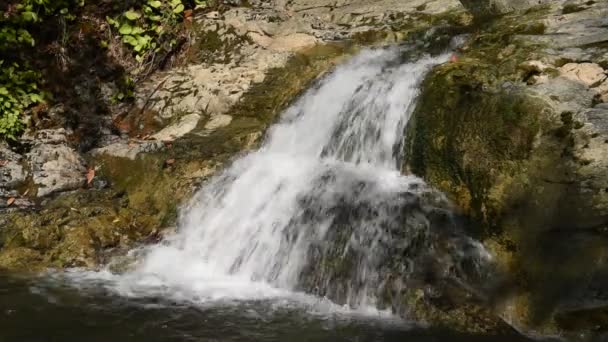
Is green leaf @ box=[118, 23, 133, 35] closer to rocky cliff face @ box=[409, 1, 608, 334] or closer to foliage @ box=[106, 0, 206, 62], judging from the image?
foliage @ box=[106, 0, 206, 62]

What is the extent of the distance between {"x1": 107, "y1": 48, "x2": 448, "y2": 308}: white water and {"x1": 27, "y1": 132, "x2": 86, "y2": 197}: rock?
1871 millimetres

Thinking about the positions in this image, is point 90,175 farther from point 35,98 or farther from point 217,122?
point 217,122

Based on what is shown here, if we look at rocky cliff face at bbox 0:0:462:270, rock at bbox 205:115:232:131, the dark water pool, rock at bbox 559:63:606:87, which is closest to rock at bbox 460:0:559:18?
rocky cliff face at bbox 0:0:462:270

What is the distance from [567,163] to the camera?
5.35m

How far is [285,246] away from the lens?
6.54 m

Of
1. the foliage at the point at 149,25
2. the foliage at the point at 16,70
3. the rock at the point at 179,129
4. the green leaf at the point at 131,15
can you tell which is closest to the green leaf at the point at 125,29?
the foliage at the point at 149,25

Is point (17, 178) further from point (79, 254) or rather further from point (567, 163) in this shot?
point (567, 163)

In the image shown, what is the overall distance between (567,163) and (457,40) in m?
3.92

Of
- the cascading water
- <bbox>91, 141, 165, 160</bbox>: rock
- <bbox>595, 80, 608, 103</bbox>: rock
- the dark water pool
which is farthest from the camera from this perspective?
<bbox>91, 141, 165, 160</bbox>: rock

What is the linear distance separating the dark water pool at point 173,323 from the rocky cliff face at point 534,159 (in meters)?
0.66

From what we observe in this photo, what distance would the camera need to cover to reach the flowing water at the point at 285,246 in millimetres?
5176

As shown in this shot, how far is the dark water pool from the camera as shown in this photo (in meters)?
4.95

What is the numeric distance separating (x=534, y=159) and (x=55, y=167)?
6.45 m

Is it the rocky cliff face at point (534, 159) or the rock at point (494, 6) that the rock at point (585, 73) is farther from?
the rock at point (494, 6)
